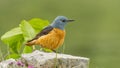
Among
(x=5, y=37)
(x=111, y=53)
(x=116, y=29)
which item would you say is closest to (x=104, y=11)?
(x=116, y=29)

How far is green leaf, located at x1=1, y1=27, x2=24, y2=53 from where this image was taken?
572 centimetres

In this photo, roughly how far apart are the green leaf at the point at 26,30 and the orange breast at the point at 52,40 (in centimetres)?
8

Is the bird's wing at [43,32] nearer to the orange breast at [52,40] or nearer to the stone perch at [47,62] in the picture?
the orange breast at [52,40]

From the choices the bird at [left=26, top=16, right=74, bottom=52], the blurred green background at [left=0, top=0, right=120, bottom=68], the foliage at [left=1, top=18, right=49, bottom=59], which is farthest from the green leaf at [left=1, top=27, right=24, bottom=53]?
the blurred green background at [left=0, top=0, right=120, bottom=68]

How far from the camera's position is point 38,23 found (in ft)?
19.4

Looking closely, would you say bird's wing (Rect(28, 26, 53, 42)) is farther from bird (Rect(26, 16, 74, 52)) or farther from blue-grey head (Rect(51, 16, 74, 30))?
blue-grey head (Rect(51, 16, 74, 30))

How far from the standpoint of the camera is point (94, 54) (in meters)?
12.7

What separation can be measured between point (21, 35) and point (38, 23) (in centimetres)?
17

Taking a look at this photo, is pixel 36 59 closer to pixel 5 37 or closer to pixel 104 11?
pixel 5 37

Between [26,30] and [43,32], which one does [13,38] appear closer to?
[26,30]

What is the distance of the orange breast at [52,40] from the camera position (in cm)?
573

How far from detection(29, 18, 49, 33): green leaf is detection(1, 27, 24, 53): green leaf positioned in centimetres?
12

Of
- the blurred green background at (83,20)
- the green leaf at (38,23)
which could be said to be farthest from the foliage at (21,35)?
the blurred green background at (83,20)

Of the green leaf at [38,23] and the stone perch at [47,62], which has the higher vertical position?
the green leaf at [38,23]
